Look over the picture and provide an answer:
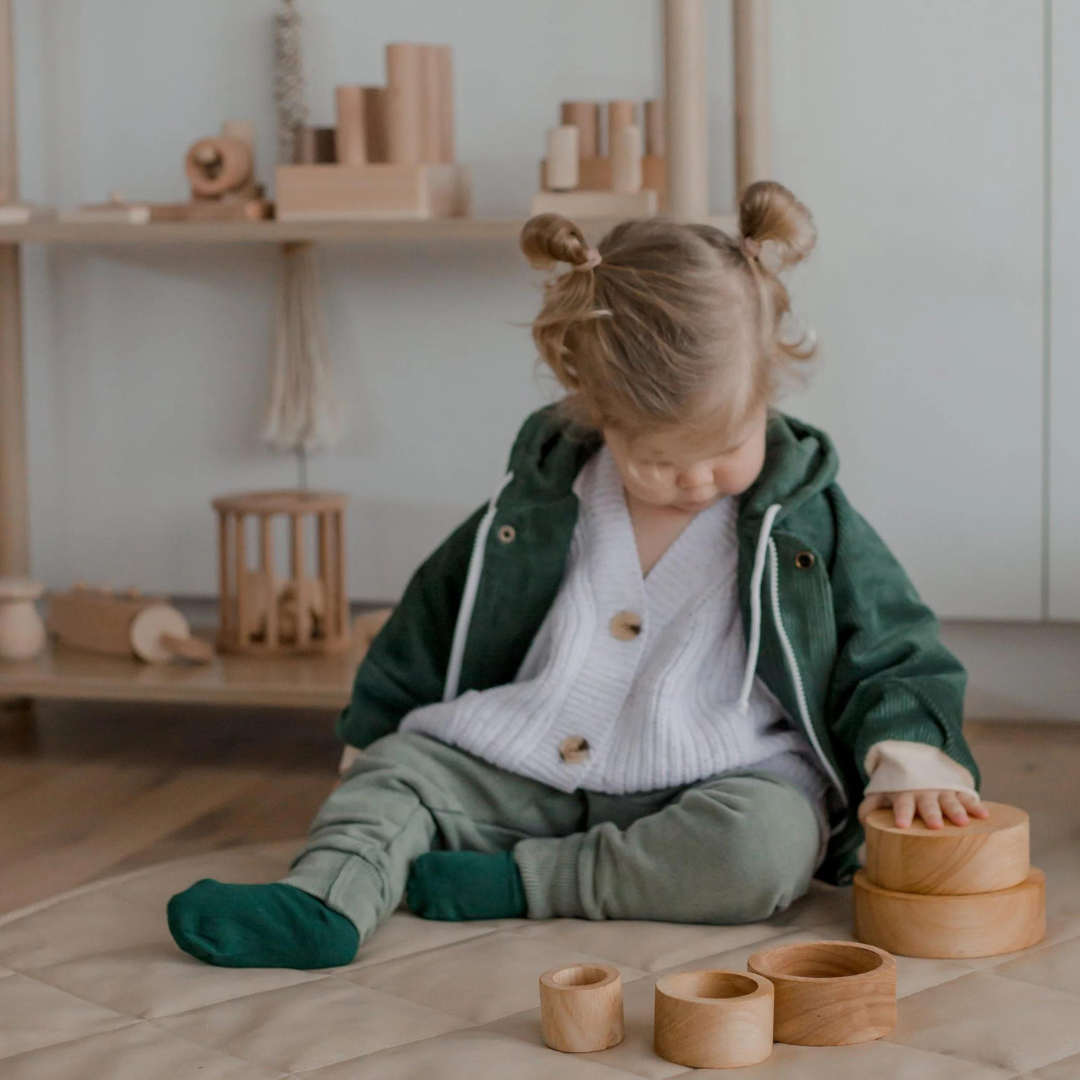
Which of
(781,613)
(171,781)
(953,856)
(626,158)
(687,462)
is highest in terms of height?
(626,158)

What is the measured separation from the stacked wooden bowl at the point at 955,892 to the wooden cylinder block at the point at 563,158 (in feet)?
2.56

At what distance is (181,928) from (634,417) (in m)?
0.44

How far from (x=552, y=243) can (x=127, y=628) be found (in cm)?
77

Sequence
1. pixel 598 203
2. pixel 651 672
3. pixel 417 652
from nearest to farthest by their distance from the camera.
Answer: pixel 651 672 → pixel 417 652 → pixel 598 203

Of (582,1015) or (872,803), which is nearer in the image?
(582,1015)

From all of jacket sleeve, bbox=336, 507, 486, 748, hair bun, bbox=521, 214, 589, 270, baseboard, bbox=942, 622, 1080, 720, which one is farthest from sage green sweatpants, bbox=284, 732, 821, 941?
baseboard, bbox=942, 622, 1080, 720

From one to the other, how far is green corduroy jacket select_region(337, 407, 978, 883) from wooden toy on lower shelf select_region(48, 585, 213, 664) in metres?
0.45

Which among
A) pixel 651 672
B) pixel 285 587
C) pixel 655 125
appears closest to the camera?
pixel 651 672

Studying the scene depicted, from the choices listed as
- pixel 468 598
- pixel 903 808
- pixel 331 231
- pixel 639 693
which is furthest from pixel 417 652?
pixel 331 231

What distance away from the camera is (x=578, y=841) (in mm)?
1089

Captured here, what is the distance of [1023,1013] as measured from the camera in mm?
885

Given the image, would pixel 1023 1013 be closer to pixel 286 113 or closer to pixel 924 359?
pixel 924 359

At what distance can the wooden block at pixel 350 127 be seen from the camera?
1605 millimetres

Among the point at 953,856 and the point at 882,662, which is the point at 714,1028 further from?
the point at 882,662
